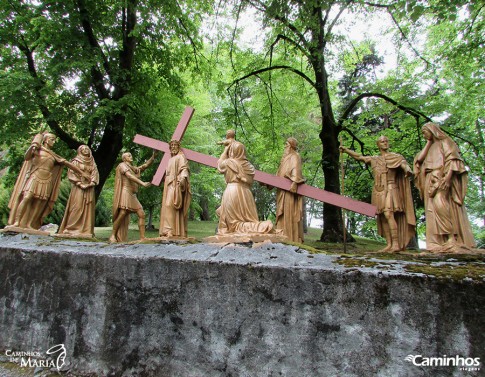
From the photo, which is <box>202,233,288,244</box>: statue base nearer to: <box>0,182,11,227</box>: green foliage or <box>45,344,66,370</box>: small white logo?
<box>45,344,66,370</box>: small white logo

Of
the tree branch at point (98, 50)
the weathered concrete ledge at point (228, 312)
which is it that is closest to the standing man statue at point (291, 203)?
the weathered concrete ledge at point (228, 312)

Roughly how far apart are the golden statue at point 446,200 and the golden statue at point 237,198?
2.75 meters

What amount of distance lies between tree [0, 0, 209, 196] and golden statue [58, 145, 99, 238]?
14.3ft

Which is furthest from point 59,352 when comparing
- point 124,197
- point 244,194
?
point 124,197

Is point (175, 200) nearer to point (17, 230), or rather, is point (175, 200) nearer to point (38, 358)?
point (17, 230)

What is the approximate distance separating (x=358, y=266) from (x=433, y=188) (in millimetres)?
2793

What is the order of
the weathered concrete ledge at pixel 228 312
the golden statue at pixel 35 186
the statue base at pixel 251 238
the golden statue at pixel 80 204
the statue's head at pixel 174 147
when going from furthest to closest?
the golden statue at pixel 80 204
the statue's head at pixel 174 147
the golden statue at pixel 35 186
the statue base at pixel 251 238
the weathered concrete ledge at pixel 228 312

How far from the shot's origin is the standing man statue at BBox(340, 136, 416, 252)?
21.5 ft

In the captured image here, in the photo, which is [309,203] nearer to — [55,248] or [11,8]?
[11,8]

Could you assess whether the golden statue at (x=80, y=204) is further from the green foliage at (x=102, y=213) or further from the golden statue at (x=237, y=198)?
the green foliage at (x=102, y=213)

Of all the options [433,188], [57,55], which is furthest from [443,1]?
[57,55]

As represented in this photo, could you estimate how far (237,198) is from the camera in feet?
17.3

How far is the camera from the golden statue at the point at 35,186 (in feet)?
21.3

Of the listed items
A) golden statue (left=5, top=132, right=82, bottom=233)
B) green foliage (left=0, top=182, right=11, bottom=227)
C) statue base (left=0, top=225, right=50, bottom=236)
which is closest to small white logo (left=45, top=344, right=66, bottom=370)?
statue base (left=0, top=225, right=50, bottom=236)
